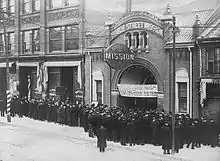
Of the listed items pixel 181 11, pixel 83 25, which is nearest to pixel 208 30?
pixel 181 11

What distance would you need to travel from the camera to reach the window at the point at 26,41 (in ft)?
58.8

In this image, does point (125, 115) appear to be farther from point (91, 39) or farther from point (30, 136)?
point (91, 39)

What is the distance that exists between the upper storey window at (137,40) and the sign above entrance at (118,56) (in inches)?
13.2

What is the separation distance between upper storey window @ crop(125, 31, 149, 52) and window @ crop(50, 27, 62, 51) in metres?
4.62

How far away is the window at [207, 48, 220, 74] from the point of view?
10320 mm

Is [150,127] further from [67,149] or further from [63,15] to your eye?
[63,15]

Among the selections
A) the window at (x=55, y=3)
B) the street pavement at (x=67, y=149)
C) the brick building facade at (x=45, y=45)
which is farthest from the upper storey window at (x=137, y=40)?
the window at (x=55, y=3)

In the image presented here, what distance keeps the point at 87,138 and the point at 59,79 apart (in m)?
5.89

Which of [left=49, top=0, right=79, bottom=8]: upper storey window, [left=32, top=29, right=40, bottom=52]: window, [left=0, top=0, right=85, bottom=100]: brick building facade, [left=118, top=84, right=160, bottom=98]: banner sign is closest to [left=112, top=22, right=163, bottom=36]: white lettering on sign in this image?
[left=118, top=84, right=160, bottom=98]: banner sign

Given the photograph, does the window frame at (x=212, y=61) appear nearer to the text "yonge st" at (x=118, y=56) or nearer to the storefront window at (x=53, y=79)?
the text "yonge st" at (x=118, y=56)

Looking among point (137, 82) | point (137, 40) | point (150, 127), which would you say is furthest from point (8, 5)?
point (150, 127)

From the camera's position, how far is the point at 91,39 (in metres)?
14.6

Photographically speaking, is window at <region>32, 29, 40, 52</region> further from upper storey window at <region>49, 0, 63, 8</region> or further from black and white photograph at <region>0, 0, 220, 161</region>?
upper storey window at <region>49, 0, 63, 8</region>

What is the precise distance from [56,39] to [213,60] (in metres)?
8.30
